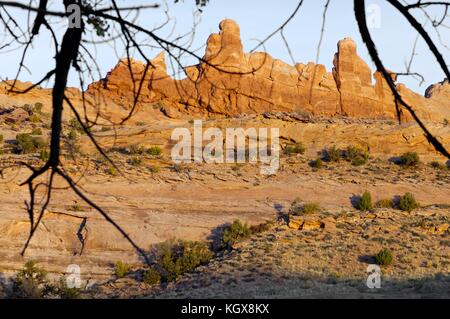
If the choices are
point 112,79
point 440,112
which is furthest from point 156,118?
point 440,112

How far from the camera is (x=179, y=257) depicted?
1644 cm

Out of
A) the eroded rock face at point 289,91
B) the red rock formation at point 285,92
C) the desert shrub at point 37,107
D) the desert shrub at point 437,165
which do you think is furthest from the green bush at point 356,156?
the desert shrub at point 37,107

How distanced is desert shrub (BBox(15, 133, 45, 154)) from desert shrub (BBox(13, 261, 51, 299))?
35.1 ft

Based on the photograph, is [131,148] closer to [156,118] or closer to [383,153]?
[383,153]

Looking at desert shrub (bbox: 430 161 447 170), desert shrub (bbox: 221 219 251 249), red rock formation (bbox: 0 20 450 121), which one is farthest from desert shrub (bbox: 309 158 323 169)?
red rock formation (bbox: 0 20 450 121)

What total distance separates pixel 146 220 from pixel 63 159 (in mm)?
6189

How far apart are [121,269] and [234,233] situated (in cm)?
402

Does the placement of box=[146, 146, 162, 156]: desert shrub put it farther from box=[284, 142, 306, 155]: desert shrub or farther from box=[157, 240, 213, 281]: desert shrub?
box=[157, 240, 213, 281]: desert shrub

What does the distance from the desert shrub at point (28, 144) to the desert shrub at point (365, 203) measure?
48.1 feet

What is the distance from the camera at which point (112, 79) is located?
4316 cm

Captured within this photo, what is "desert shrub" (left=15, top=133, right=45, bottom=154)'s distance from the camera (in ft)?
82.7

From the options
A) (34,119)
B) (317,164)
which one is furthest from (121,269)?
(34,119)

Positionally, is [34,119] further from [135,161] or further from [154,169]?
[154,169]

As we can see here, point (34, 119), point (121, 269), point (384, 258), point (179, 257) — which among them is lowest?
point (121, 269)
